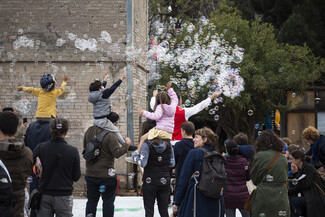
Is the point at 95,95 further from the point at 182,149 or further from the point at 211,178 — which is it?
the point at 211,178

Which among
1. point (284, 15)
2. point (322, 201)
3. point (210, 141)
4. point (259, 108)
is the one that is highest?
point (284, 15)

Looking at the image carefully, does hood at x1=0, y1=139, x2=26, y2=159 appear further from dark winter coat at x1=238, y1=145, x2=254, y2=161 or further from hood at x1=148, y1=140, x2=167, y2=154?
dark winter coat at x1=238, y1=145, x2=254, y2=161

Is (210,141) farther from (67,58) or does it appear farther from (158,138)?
(67,58)

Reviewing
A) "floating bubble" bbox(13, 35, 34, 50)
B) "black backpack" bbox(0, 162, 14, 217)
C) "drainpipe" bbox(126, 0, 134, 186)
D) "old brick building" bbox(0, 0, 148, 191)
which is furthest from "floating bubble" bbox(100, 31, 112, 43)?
"black backpack" bbox(0, 162, 14, 217)

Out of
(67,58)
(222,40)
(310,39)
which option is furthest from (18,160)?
(310,39)

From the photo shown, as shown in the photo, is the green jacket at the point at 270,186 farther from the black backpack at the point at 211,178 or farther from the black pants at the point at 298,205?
the black pants at the point at 298,205

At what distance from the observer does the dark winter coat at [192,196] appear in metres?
5.03

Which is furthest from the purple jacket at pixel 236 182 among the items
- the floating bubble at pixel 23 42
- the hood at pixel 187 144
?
the floating bubble at pixel 23 42

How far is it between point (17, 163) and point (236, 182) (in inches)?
117

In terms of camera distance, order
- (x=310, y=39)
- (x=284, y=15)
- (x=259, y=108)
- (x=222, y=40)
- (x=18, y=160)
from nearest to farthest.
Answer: (x=18, y=160), (x=222, y=40), (x=259, y=108), (x=310, y=39), (x=284, y=15)

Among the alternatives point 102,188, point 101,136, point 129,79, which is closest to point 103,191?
point 102,188

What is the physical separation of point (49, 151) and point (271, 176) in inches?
96.4

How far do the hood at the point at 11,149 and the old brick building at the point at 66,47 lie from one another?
24.2 feet

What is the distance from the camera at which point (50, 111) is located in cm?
654
